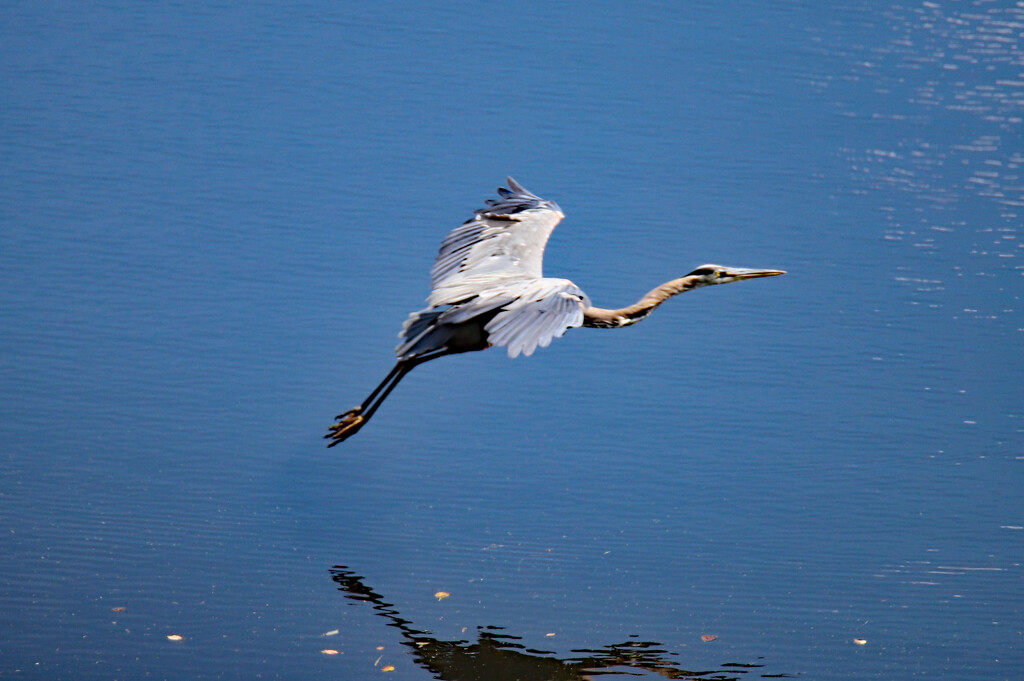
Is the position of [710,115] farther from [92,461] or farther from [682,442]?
[92,461]

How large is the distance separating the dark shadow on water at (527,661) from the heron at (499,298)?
1.09m

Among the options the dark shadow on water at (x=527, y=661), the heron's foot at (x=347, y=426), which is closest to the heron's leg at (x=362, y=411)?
the heron's foot at (x=347, y=426)

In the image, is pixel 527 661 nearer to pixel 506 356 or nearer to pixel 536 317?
pixel 536 317

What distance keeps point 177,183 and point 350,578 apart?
3.98 meters

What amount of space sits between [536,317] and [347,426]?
1182 mm

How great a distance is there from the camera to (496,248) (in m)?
6.63

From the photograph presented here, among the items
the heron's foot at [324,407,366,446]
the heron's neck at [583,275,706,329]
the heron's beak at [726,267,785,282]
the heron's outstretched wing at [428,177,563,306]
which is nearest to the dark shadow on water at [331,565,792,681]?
the heron's foot at [324,407,366,446]

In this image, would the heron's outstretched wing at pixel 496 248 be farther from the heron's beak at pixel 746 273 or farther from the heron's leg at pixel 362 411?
the heron's beak at pixel 746 273

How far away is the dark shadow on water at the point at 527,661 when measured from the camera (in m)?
4.73

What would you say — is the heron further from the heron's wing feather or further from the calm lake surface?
the calm lake surface

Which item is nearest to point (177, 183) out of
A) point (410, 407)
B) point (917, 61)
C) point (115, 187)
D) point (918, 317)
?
point (115, 187)

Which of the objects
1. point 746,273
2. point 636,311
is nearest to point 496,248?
point 636,311

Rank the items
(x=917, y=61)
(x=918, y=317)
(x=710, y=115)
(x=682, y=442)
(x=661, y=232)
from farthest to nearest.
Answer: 1. (x=917, y=61)
2. (x=710, y=115)
3. (x=661, y=232)
4. (x=918, y=317)
5. (x=682, y=442)

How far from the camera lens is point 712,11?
1147 cm
